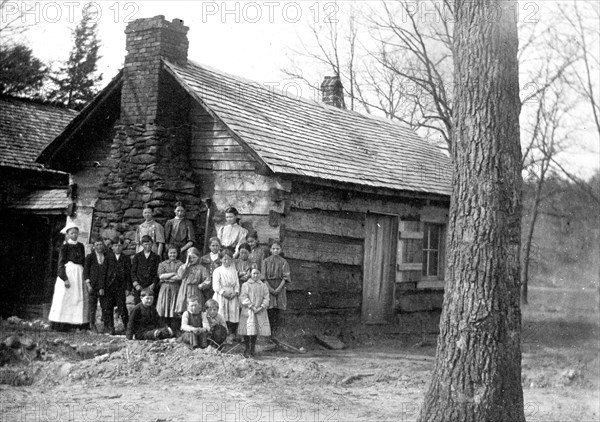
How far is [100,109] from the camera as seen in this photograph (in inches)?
536

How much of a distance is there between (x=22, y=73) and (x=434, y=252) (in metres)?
26.5

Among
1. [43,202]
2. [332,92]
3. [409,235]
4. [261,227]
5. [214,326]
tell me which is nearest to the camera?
[214,326]

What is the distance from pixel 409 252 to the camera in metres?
14.4

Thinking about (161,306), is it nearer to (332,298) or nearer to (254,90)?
(332,298)

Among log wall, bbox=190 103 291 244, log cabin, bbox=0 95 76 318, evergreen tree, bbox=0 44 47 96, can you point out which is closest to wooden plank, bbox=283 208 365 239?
log wall, bbox=190 103 291 244

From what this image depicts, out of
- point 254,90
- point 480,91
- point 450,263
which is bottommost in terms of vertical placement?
point 450,263

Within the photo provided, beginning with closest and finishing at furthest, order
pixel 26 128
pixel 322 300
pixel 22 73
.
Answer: pixel 322 300 → pixel 26 128 → pixel 22 73

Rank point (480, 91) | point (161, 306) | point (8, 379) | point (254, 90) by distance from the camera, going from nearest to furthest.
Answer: point (480, 91), point (8, 379), point (161, 306), point (254, 90)

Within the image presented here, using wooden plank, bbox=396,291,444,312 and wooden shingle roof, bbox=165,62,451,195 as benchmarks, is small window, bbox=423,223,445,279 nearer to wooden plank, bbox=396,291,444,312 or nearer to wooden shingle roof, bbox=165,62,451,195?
wooden plank, bbox=396,291,444,312

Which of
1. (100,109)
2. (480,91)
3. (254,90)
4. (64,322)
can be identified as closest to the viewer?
(480,91)

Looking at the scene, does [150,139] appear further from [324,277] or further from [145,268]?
[324,277]

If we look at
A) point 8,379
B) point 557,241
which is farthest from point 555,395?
point 557,241

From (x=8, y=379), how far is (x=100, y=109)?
6.90m

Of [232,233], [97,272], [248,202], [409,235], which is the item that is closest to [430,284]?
[409,235]
